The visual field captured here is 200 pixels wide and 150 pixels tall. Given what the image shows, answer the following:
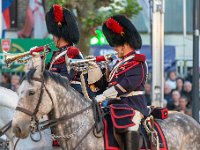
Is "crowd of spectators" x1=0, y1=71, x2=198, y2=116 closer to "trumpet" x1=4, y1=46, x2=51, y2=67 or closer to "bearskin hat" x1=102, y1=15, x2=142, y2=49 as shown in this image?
"trumpet" x1=4, y1=46, x2=51, y2=67

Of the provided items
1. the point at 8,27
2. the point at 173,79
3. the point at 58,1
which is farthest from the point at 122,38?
the point at 8,27

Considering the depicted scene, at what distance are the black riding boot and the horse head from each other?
3.35 ft

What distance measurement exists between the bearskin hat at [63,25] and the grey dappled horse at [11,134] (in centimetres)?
105

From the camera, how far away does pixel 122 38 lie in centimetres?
897

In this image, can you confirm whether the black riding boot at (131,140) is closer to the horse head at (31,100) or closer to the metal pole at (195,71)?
the horse head at (31,100)

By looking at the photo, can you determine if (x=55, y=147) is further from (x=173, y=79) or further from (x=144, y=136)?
(x=173, y=79)

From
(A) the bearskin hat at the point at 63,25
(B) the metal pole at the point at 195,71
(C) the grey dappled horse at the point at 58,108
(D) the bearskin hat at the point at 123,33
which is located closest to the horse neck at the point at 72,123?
(C) the grey dappled horse at the point at 58,108

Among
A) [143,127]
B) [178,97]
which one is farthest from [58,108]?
[178,97]

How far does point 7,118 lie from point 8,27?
18281mm

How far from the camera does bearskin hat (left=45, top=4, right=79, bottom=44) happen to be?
32.3ft

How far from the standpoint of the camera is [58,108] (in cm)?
807

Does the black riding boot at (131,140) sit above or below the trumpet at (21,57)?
below

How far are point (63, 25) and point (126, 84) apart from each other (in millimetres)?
1772

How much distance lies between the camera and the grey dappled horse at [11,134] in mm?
9641
